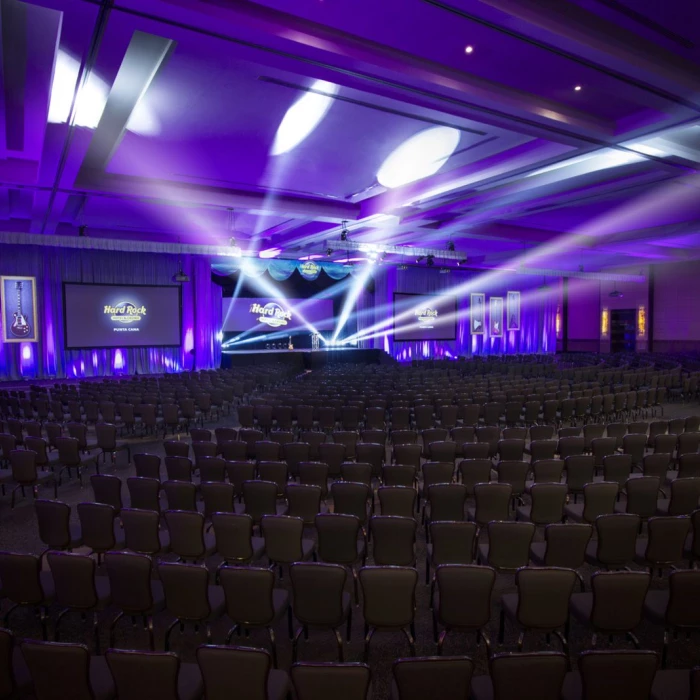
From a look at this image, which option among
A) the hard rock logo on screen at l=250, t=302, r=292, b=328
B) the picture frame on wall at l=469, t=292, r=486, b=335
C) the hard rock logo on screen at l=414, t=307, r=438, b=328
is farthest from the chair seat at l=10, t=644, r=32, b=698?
the picture frame on wall at l=469, t=292, r=486, b=335

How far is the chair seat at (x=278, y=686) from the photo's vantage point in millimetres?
2635

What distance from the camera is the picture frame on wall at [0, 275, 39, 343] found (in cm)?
1561

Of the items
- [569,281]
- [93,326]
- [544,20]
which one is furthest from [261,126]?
[569,281]

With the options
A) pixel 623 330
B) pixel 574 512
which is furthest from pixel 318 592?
pixel 623 330

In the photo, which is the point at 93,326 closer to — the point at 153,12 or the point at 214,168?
the point at 214,168

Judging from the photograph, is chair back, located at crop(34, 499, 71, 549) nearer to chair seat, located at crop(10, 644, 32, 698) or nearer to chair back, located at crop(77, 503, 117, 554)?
chair back, located at crop(77, 503, 117, 554)

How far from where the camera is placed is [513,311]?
95.0 feet

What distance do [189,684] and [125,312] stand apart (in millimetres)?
17473

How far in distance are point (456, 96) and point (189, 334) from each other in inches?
621

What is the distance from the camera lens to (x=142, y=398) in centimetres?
1079

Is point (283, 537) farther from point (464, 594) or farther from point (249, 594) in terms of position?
point (464, 594)

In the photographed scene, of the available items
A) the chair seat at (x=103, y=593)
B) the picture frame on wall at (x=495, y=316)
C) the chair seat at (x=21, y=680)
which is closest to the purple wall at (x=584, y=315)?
the picture frame on wall at (x=495, y=316)

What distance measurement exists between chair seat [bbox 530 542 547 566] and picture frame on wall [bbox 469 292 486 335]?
79.4ft

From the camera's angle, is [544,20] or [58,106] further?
[58,106]
